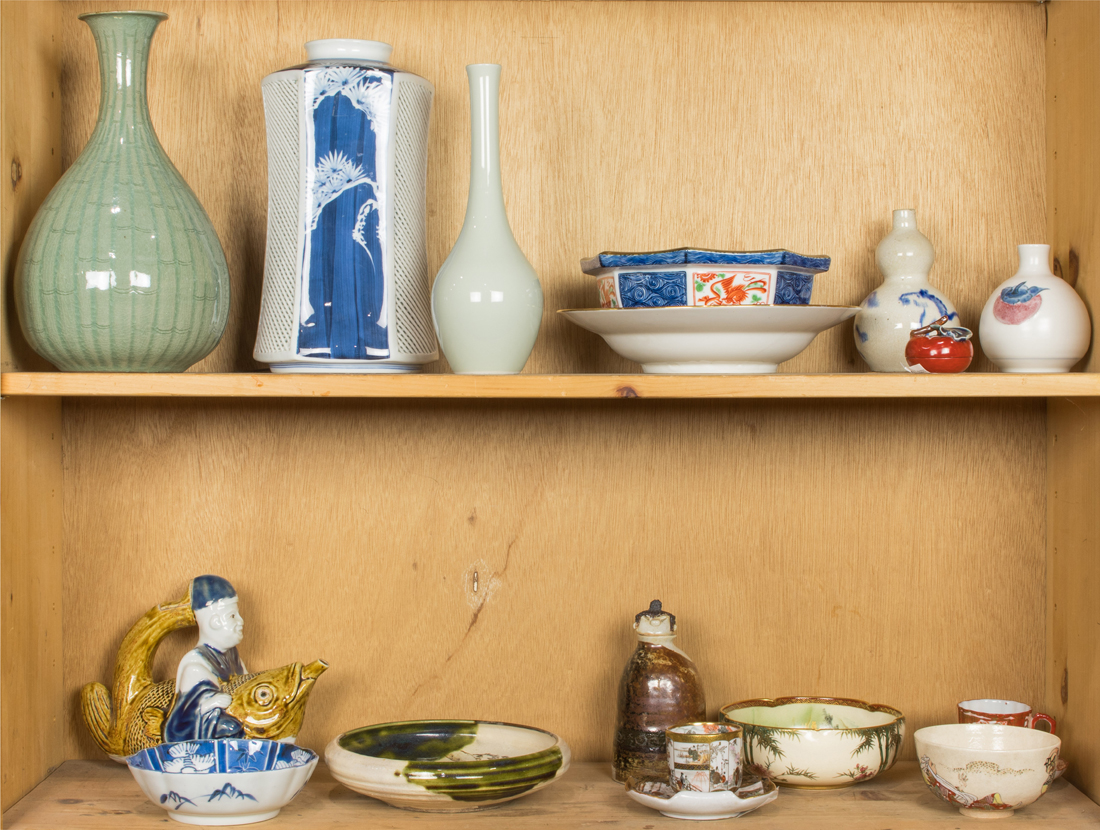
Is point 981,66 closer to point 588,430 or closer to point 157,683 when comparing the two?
point 588,430

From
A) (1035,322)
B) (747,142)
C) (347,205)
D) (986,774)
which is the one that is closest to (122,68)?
(347,205)

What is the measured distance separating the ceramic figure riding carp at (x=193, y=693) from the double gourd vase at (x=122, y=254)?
0.83 ft

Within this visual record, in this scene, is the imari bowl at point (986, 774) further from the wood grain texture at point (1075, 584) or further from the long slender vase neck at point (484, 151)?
the long slender vase neck at point (484, 151)

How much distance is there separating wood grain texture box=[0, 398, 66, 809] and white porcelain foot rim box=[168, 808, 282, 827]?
0.16 m

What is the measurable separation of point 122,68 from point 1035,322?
850 mm

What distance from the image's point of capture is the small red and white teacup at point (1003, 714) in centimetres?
102

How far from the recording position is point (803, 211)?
1.10 m

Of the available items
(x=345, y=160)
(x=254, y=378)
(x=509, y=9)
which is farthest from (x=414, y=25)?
(x=254, y=378)

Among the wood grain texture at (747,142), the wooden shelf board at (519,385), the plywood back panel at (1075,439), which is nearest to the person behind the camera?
the wooden shelf board at (519,385)

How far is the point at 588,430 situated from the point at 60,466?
0.53 meters

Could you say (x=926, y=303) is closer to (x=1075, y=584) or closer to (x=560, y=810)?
(x=1075, y=584)

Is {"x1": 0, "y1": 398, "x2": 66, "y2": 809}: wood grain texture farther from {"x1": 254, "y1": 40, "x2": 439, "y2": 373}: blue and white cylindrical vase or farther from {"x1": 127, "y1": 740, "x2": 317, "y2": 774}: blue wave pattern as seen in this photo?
{"x1": 254, "y1": 40, "x2": 439, "y2": 373}: blue and white cylindrical vase

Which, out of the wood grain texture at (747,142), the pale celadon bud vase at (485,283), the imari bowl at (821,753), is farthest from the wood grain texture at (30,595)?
the imari bowl at (821,753)

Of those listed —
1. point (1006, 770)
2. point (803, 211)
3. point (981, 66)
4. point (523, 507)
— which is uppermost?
point (981, 66)
